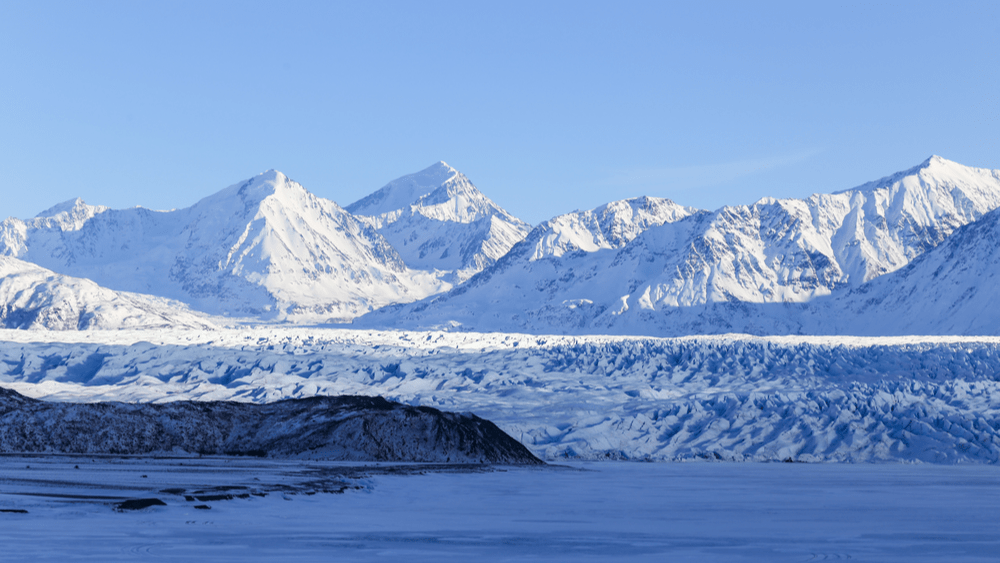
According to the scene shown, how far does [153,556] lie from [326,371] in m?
38.1

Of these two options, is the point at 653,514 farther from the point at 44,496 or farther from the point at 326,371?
the point at 326,371

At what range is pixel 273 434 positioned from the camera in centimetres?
2428

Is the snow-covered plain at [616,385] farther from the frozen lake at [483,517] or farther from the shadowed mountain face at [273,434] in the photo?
the frozen lake at [483,517]

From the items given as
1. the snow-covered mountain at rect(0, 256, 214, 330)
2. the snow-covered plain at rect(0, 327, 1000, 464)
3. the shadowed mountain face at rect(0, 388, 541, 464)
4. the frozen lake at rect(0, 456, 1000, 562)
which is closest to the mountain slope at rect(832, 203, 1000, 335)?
the snow-covered mountain at rect(0, 256, 214, 330)

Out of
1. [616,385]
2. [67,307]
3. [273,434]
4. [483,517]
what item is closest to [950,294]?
[67,307]

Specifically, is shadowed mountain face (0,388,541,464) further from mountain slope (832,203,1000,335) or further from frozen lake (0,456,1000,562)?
mountain slope (832,203,1000,335)

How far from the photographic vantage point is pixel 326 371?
46.1 metres

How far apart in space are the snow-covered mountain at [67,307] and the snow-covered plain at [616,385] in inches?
4522

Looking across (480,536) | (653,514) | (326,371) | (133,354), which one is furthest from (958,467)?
(133,354)

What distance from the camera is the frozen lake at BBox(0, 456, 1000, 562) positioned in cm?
916

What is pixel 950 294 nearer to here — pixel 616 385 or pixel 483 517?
pixel 616 385

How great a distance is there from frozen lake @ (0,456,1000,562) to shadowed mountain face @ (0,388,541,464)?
342cm

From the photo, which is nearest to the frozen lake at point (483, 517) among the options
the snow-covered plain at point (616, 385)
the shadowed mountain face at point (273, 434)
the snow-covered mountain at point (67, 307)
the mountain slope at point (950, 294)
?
the shadowed mountain face at point (273, 434)

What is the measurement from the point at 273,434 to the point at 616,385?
67.2 ft
